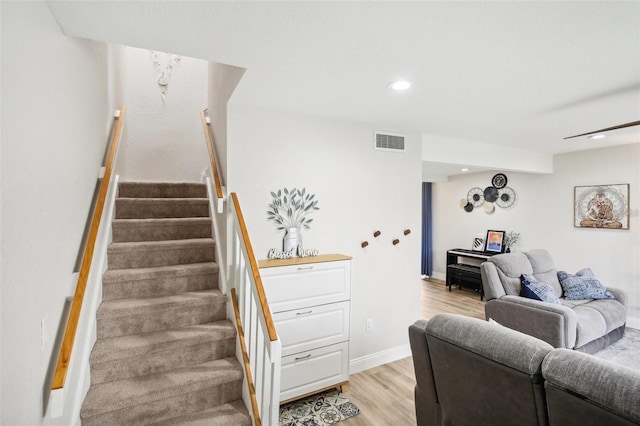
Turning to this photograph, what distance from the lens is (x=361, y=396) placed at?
2.77 meters

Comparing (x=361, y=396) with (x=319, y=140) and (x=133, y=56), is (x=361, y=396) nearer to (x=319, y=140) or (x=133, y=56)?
(x=319, y=140)

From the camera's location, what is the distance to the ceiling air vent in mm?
3301

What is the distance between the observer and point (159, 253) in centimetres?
276

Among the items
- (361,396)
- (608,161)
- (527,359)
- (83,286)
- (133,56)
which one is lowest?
(361,396)

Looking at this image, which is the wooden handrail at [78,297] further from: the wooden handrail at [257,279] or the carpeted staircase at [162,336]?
the wooden handrail at [257,279]

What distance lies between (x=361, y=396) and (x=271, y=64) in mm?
2703

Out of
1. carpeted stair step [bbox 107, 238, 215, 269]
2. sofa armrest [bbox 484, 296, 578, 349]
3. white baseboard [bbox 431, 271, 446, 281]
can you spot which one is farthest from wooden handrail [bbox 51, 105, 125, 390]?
white baseboard [bbox 431, 271, 446, 281]

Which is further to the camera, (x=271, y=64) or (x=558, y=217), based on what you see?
(x=558, y=217)

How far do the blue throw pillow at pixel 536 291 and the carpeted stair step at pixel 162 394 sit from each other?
3.14m

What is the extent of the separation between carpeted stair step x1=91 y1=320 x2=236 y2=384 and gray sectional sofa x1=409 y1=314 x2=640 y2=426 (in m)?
1.41

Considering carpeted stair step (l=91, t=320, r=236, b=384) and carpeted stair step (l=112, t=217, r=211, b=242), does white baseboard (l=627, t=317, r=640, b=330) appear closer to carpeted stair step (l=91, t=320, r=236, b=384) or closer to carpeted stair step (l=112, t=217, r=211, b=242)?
carpeted stair step (l=91, t=320, r=236, b=384)

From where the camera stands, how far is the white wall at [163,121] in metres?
4.27

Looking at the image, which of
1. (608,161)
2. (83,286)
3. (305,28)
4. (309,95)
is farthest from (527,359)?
(608,161)

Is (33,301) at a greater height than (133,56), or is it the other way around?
(133,56)
